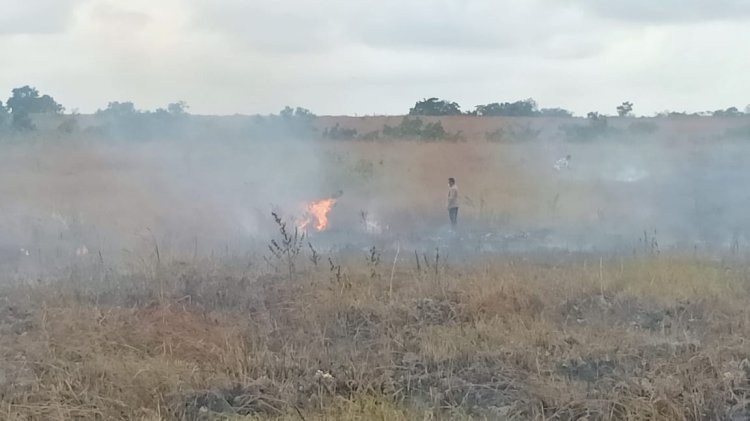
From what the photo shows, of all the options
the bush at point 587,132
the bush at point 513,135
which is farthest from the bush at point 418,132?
the bush at point 587,132

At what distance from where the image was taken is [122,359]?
6.83 meters

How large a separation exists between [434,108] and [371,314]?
167 ft

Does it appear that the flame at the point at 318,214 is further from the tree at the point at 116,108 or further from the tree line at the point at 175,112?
the tree at the point at 116,108

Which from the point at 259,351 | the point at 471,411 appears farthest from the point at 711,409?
the point at 259,351

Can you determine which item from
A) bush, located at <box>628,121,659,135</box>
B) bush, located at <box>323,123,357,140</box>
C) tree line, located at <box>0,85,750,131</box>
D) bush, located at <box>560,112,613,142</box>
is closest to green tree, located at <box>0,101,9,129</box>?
tree line, located at <box>0,85,750,131</box>

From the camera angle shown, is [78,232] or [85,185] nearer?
[78,232]

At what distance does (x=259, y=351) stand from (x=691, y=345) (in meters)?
3.55

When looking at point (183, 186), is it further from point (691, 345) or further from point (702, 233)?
point (691, 345)

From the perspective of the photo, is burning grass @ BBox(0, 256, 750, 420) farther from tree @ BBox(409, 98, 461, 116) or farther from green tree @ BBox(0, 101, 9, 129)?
tree @ BBox(409, 98, 461, 116)

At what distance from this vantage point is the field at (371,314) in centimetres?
595

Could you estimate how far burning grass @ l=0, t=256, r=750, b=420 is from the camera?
586cm

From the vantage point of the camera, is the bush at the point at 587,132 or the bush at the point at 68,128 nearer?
the bush at the point at 68,128

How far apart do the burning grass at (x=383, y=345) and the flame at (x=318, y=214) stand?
23.6 feet

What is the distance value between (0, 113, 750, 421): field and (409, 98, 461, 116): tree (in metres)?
39.1
